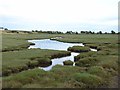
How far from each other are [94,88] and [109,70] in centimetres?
918

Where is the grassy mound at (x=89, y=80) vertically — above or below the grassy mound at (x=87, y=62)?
below

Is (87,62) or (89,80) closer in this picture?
(89,80)

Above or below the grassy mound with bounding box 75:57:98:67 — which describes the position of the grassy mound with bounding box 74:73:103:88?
below

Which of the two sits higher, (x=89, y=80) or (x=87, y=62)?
(x=87, y=62)

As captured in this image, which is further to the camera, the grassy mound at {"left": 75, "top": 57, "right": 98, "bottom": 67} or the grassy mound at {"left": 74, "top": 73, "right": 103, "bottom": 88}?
the grassy mound at {"left": 75, "top": 57, "right": 98, "bottom": 67}

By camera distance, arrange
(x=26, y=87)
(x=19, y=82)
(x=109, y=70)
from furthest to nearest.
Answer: (x=109, y=70)
(x=19, y=82)
(x=26, y=87)

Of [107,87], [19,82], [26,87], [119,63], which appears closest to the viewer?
[26,87]

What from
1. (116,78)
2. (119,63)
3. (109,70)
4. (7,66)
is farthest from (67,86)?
(119,63)

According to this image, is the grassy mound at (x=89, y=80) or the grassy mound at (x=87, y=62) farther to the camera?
the grassy mound at (x=87, y=62)

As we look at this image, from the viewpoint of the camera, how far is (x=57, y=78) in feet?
101

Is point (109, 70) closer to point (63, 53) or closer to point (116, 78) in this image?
point (116, 78)

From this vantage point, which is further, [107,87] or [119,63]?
[119,63]

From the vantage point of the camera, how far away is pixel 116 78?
1361 inches

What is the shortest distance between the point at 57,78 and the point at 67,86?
3.96 meters
